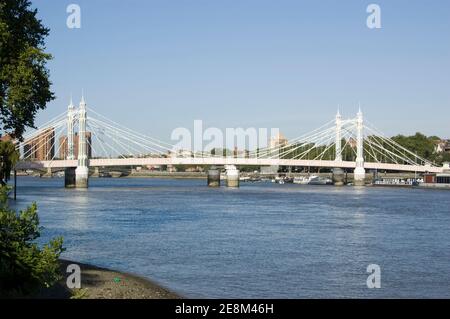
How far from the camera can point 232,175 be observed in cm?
9156

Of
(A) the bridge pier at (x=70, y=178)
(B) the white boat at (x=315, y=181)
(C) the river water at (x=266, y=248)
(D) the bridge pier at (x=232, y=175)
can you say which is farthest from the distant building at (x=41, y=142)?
(C) the river water at (x=266, y=248)

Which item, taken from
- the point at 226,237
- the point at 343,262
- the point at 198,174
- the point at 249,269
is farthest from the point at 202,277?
the point at 198,174

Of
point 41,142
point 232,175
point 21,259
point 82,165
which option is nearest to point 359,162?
point 232,175

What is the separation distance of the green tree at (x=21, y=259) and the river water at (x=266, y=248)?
202 inches

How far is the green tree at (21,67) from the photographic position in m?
16.3

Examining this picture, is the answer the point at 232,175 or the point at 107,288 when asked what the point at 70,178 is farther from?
the point at 107,288

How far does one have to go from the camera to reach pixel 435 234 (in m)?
30.6

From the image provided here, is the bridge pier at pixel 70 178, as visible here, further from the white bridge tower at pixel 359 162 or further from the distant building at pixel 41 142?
the white bridge tower at pixel 359 162

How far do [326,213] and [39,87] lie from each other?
1108 inches

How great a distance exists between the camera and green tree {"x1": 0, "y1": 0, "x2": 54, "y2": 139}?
53.6ft

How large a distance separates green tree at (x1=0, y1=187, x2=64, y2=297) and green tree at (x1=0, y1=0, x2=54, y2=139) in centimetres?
512

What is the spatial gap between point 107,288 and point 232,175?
7641cm
